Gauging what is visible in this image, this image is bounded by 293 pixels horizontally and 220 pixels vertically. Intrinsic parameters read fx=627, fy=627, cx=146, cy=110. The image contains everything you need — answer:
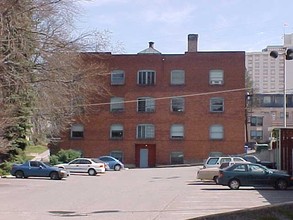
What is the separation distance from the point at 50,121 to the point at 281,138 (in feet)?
70.5

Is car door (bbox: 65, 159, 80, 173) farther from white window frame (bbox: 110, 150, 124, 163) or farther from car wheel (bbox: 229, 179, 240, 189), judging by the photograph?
white window frame (bbox: 110, 150, 124, 163)

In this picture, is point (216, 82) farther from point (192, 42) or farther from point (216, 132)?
point (192, 42)

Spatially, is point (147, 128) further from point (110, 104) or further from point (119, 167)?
point (119, 167)

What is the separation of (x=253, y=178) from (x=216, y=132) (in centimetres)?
3774

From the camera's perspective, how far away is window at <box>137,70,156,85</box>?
73.0m

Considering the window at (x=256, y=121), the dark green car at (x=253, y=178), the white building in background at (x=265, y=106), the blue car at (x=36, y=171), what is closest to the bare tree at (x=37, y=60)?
the blue car at (x=36, y=171)

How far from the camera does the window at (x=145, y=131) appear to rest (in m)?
73.1

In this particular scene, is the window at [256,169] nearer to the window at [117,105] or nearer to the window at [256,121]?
the window at [117,105]

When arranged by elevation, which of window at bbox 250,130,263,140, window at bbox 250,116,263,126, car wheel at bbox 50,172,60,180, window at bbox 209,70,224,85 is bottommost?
car wheel at bbox 50,172,60,180

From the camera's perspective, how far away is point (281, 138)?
4291 cm

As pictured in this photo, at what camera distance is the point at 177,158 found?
72.4 metres

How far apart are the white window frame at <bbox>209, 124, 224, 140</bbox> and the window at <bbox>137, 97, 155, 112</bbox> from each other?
7282 millimetres

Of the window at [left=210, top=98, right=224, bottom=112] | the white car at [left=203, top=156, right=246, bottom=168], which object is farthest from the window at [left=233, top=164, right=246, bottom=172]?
the window at [left=210, top=98, right=224, bottom=112]

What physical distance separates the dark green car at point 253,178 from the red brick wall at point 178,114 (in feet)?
121
